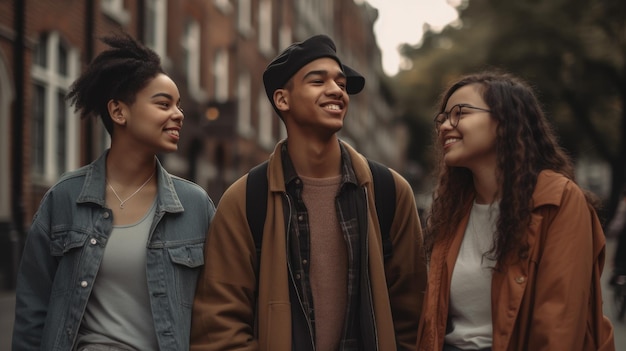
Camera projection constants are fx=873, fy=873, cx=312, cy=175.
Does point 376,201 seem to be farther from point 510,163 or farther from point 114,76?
point 114,76

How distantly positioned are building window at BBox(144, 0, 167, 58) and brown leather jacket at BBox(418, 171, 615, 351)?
55.0ft

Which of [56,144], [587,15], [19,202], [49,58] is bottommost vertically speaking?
[19,202]

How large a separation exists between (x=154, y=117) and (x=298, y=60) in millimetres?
652

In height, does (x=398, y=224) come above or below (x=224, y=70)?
below

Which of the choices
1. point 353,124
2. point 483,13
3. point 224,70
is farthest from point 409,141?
point 224,70

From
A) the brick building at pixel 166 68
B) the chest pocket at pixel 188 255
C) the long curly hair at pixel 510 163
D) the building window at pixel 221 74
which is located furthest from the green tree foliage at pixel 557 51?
the chest pocket at pixel 188 255

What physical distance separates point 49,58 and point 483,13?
19.2 meters

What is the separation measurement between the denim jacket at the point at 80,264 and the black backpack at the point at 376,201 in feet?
0.84

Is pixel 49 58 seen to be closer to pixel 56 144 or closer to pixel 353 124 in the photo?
pixel 56 144

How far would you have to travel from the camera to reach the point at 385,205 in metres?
3.71

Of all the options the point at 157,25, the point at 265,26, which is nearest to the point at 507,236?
the point at 157,25

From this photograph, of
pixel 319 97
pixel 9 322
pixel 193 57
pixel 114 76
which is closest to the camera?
pixel 319 97

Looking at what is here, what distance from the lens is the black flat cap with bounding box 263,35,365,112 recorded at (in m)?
3.68

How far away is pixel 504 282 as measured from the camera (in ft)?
10.5
